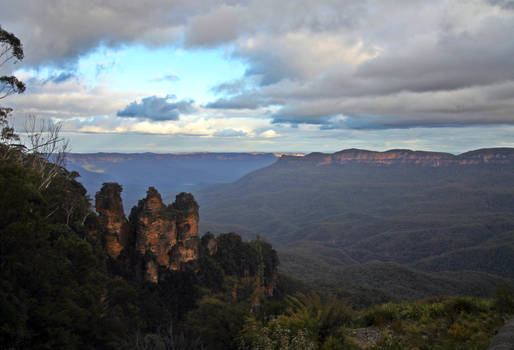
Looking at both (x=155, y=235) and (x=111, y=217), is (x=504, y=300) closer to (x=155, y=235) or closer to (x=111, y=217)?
(x=155, y=235)

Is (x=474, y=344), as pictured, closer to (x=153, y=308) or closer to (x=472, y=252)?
(x=153, y=308)

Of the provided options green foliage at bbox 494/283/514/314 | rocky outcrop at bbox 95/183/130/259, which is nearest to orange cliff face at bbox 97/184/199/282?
rocky outcrop at bbox 95/183/130/259

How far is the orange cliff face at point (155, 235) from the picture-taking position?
160 feet

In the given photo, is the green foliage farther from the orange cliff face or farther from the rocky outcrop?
the rocky outcrop

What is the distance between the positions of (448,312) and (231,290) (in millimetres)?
49299

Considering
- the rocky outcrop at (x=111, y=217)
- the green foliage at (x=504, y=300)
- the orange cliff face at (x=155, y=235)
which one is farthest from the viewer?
the orange cliff face at (x=155, y=235)

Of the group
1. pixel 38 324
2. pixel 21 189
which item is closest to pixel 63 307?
pixel 38 324

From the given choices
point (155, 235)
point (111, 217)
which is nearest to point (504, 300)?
point (155, 235)

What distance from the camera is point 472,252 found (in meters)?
151

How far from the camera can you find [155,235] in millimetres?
51281

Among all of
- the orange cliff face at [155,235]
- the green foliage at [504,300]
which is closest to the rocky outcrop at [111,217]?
the orange cliff face at [155,235]

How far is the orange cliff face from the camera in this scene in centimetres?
4875

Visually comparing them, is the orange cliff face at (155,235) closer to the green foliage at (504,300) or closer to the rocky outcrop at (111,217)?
the rocky outcrop at (111,217)

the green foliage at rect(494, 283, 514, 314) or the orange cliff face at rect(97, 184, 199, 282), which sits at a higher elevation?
the green foliage at rect(494, 283, 514, 314)
